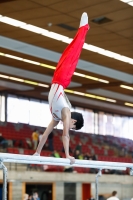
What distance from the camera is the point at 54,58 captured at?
20703mm

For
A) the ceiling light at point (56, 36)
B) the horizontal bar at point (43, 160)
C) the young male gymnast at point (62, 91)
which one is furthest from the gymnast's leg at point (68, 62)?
the ceiling light at point (56, 36)

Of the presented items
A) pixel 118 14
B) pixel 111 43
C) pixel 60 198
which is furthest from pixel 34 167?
pixel 118 14

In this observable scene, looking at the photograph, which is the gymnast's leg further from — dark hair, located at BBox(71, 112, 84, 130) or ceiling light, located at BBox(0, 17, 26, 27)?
ceiling light, located at BBox(0, 17, 26, 27)

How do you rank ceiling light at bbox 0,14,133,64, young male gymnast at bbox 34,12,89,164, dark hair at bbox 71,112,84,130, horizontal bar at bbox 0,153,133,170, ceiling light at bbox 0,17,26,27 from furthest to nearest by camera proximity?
1. ceiling light at bbox 0,14,133,64
2. ceiling light at bbox 0,17,26,27
3. dark hair at bbox 71,112,84,130
4. young male gymnast at bbox 34,12,89,164
5. horizontal bar at bbox 0,153,133,170

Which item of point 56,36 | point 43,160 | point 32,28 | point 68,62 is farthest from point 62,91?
point 56,36

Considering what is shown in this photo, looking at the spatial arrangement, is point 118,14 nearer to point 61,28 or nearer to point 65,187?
point 61,28

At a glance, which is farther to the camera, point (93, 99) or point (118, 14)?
point (93, 99)

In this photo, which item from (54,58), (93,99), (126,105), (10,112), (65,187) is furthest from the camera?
(126,105)

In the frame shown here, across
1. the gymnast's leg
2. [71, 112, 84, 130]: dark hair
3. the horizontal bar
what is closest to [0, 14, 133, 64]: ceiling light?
the gymnast's leg

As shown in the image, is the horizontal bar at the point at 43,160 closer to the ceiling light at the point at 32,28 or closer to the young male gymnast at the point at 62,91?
the young male gymnast at the point at 62,91

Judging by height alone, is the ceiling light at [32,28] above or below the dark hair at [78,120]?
above

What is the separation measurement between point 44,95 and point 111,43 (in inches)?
579

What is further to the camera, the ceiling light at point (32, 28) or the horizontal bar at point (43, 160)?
the ceiling light at point (32, 28)

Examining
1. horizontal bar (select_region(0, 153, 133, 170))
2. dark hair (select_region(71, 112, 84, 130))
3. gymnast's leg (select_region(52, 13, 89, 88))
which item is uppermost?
gymnast's leg (select_region(52, 13, 89, 88))
